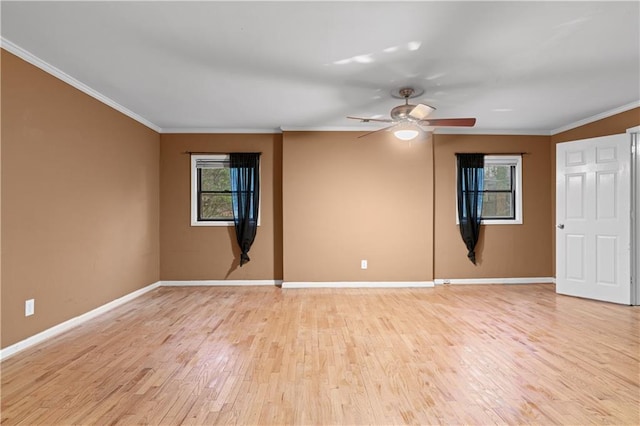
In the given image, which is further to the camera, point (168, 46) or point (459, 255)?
point (459, 255)

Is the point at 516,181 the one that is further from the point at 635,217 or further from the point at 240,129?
the point at 240,129

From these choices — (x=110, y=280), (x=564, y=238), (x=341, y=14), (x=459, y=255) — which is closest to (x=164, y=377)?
(x=110, y=280)

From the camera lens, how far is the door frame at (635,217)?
4.23m

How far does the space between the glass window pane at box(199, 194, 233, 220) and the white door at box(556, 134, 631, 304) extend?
16.6 feet

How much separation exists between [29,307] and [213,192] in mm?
3025

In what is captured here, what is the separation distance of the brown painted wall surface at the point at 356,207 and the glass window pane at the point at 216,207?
1005 millimetres

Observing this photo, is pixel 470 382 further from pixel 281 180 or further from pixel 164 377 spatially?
pixel 281 180

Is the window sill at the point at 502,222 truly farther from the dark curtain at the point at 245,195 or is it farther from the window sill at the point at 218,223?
the window sill at the point at 218,223

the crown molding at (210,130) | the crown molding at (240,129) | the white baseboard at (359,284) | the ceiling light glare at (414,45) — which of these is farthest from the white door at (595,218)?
the crown molding at (210,130)

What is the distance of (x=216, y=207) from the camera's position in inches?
222

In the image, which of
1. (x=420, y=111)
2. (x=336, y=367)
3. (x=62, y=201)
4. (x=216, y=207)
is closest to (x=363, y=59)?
(x=420, y=111)

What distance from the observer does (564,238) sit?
482 centimetres

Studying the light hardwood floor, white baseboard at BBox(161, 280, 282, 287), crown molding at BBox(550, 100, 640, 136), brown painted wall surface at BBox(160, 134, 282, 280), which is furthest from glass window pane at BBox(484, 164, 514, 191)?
white baseboard at BBox(161, 280, 282, 287)

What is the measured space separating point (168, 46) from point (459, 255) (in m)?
5.02
